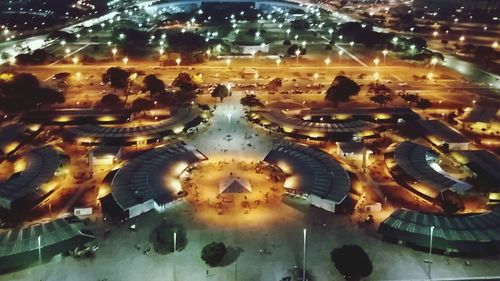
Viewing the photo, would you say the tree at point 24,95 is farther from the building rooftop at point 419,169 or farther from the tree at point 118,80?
the building rooftop at point 419,169

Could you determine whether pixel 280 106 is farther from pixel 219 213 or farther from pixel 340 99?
pixel 219 213

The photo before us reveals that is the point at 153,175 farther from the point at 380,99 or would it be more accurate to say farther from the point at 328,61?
the point at 328,61

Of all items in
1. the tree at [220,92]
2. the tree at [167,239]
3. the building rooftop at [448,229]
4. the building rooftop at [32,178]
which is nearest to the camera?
the building rooftop at [448,229]

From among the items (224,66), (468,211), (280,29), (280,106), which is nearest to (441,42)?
(280,29)

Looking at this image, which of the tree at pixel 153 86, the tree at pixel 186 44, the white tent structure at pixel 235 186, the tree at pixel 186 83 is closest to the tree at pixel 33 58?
the tree at pixel 186 44

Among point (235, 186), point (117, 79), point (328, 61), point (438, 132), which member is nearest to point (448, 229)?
point (235, 186)

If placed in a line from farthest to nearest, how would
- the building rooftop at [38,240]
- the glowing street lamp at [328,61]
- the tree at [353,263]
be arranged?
the glowing street lamp at [328,61] → the building rooftop at [38,240] → the tree at [353,263]
